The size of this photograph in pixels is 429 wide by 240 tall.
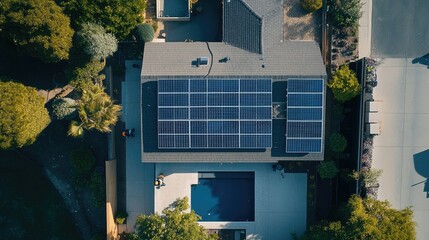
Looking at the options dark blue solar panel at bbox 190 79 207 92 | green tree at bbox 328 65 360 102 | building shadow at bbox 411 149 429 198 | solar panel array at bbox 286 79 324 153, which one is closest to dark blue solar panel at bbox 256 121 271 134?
solar panel array at bbox 286 79 324 153

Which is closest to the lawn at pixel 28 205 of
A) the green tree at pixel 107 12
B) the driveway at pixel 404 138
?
the green tree at pixel 107 12

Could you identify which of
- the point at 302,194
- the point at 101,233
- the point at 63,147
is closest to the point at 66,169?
the point at 63,147

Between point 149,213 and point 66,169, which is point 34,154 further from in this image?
point 149,213

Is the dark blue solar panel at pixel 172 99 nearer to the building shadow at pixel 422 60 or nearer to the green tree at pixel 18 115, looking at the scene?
the green tree at pixel 18 115

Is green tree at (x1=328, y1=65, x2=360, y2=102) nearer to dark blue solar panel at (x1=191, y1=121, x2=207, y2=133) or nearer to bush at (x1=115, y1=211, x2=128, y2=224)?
dark blue solar panel at (x1=191, y1=121, x2=207, y2=133)

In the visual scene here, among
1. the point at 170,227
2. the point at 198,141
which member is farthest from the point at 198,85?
the point at 170,227

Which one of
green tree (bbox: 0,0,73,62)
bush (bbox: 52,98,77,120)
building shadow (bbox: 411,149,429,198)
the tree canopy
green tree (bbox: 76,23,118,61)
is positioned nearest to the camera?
green tree (bbox: 0,0,73,62)
